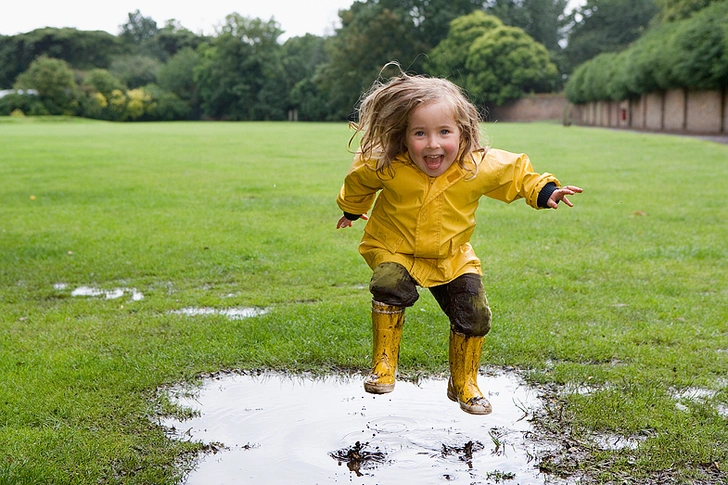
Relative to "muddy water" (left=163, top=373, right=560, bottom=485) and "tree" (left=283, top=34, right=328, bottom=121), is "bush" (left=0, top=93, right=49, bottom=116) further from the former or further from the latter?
"muddy water" (left=163, top=373, right=560, bottom=485)

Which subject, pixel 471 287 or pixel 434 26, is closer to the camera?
pixel 471 287

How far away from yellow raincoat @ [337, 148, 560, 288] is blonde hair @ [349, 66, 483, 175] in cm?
5

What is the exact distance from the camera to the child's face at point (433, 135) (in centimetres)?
379

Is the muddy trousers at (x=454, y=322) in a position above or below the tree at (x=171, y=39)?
below

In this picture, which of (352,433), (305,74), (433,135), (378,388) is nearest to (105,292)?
(352,433)

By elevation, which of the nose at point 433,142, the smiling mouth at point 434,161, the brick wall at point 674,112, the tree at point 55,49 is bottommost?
the smiling mouth at point 434,161

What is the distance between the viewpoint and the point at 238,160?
21031 mm

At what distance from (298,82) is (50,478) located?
266 ft

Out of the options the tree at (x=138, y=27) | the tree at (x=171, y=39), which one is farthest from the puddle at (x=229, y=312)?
the tree at (x=138, y=27)

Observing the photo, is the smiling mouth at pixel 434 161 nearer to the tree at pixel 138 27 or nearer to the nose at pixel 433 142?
the nose at pixel 433 142

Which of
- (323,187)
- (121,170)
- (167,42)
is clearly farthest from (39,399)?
(167,42)

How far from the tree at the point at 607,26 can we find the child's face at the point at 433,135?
7973 centimetres

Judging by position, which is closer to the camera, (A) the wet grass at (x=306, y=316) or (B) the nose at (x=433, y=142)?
(B) the nose at (x=433, y=142)

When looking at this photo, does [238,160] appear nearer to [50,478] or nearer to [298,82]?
[50,478]
